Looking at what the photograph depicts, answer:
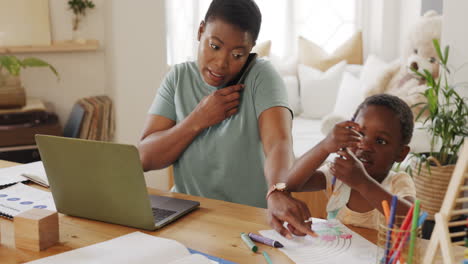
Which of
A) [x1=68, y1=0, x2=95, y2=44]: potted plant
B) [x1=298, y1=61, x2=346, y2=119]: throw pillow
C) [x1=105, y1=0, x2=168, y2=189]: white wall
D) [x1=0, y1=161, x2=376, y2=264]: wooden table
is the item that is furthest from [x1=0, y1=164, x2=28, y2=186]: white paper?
[x1=298, y1=61, x2=346, y2=119]: throw pillow

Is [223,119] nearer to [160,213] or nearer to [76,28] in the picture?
[160,213]

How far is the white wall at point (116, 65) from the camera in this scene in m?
2.96

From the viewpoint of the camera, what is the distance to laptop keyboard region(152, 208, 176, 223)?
1.18 m

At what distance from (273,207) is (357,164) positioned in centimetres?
22

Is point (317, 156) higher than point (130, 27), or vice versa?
point (130, 27)

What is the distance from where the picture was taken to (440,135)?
9.34ft

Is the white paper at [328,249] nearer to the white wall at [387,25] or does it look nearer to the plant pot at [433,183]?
the plant pot at [433,183]

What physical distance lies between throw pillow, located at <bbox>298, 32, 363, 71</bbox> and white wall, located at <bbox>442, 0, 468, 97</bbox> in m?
1.42

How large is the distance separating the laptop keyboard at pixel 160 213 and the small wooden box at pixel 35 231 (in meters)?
0.23

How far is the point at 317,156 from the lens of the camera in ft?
4.14

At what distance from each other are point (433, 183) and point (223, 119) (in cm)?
180

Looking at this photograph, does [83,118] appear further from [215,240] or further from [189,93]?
[215,240]

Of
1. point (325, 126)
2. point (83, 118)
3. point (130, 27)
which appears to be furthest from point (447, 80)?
point (83, 118)

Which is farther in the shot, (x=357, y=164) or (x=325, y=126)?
(x=325, y=126)
